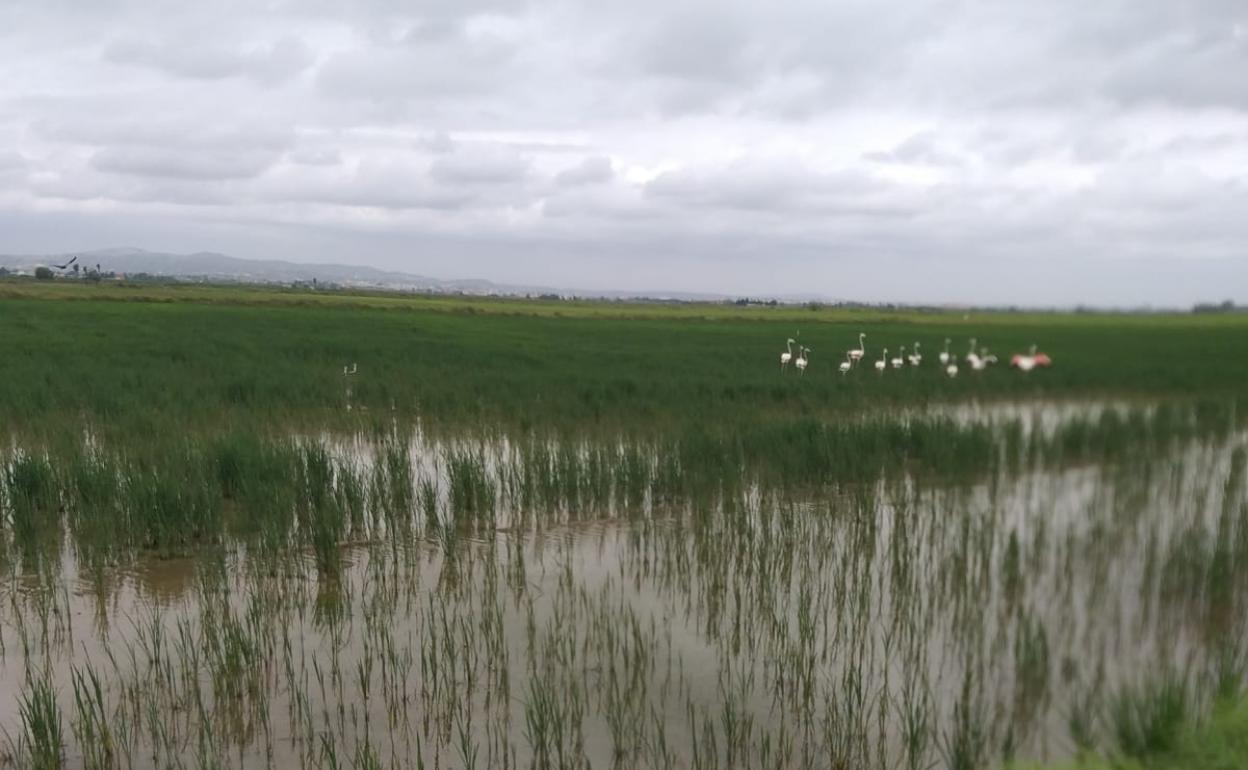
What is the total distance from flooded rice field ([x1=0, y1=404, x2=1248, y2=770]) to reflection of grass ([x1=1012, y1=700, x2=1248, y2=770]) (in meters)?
0.14

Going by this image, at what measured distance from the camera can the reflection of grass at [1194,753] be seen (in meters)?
3.28

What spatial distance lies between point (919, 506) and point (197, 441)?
294 inches

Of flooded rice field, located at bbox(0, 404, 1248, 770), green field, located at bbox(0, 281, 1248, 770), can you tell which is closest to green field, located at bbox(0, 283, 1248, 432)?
green field, located at bbox(0, 281, 1248, 770)

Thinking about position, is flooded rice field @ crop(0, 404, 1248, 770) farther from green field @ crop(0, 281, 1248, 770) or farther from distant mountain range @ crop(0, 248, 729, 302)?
distant mountain range @ crop(0, 248, 729, 302)

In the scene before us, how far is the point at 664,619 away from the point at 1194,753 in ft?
9.60

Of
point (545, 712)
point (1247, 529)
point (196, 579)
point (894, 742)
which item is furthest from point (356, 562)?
point (1247, 529)

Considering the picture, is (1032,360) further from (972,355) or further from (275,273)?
(275,273)

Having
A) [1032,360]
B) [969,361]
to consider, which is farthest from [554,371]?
[1032,360]

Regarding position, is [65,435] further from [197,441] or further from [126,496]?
[126,496]

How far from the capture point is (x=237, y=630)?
4.57 meters

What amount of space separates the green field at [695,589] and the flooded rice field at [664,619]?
2 cm

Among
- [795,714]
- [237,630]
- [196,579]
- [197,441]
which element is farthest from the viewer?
[197,441]

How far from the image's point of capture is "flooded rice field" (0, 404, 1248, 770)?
155 inches

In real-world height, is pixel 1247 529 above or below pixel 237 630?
above
